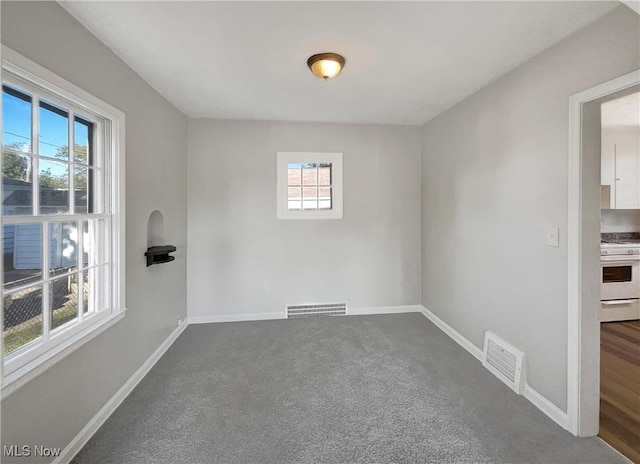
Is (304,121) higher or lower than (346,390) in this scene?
higher

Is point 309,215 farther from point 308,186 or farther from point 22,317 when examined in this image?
point 22,317

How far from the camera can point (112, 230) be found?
214 centimetres

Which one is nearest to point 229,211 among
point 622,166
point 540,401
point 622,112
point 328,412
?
point 328,412

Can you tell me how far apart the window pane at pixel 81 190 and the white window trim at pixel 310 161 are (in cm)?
207

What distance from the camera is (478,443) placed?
176 cm

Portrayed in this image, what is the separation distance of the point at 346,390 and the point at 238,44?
2.65 meters

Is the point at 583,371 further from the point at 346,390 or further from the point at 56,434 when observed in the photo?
the point at 56,434

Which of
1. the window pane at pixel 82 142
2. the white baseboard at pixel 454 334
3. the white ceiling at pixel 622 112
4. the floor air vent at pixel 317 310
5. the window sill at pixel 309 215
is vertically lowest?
the white baseboard at pixel 454 334

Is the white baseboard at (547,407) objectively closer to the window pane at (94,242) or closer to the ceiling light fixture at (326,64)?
the ceiling light fixture at (326,64)

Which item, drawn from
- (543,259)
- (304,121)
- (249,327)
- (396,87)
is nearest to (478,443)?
(543,259)

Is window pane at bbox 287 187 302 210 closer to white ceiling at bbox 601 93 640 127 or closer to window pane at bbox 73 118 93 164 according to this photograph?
window pane at bbox 73 118 93 164

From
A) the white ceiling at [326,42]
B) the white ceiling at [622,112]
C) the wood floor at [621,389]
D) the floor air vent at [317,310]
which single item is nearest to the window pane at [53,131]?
the white ceiling at [326,42]

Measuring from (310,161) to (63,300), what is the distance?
282cm

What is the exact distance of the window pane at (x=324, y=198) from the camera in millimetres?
3875
